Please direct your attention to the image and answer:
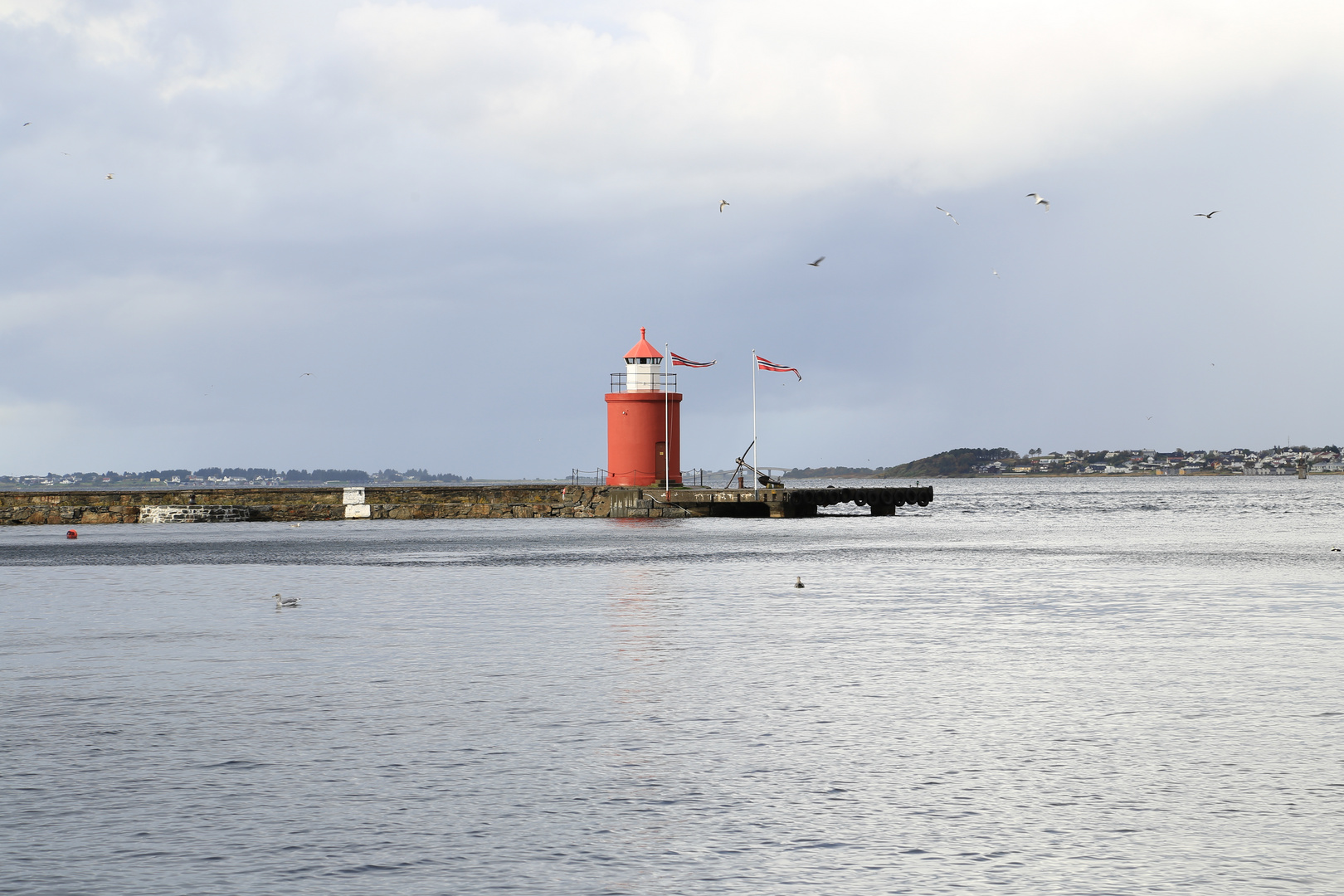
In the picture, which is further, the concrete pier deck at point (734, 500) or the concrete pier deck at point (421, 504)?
the concrete pier deck at point (421, 504)

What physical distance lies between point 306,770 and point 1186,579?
24.3m

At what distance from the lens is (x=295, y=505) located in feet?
234

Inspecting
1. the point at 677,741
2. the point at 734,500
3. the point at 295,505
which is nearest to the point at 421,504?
the point at 295,505

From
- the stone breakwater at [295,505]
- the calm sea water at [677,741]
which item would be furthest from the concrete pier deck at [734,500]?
the calm sea water at [677,741]

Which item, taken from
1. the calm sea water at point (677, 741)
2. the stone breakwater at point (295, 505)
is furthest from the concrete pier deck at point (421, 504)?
the calm sea water at point (677, 741)

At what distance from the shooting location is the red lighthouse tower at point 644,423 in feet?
192

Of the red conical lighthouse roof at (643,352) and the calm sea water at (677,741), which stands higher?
the red conical lighthouse roof at (643,352)

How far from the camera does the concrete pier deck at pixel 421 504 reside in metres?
61.5

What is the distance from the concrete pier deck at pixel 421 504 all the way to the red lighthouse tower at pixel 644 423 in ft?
3.43

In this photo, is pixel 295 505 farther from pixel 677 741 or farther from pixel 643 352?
pixel 677 741

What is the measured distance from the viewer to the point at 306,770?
1116cm

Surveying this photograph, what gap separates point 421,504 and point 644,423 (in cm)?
1803

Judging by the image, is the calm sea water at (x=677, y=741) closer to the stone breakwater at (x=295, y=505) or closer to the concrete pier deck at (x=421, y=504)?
the concrete pier deck at (x=421, y=504)

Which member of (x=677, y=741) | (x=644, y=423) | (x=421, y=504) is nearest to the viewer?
(x=677, y=741)
